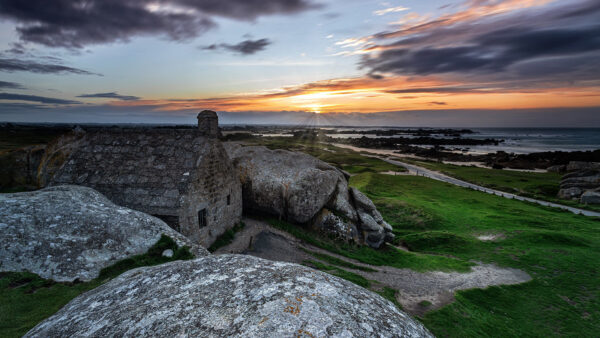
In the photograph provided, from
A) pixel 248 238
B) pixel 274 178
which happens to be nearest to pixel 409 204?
pixel 274 178

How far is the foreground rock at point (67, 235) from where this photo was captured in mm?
7977

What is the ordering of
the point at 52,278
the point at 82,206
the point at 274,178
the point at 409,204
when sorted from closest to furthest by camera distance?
1. the point at 52,278
2. the point at 82,206
3. the point at 274,178
4. the point at 409,204

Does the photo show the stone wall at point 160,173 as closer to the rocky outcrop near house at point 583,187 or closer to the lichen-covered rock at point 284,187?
the lichen-covered rock at point 284,187

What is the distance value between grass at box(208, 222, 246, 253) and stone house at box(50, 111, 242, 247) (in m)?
0.33

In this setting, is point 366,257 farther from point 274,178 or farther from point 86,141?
point 86,141

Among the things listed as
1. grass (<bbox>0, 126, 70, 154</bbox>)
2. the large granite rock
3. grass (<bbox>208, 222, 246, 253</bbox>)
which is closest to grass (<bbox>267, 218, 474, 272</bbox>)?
grass (<bbox>208, 222, 246, 253</bbox>)

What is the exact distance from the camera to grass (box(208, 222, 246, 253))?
17.0 meters

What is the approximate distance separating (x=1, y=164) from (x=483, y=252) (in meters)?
39.4

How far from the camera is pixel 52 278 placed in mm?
7758

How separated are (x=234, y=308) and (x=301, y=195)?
1910 cm

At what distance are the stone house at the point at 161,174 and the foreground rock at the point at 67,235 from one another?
3584 millimetres

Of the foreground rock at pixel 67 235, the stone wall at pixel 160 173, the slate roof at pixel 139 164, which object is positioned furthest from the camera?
the slate roof at pixel 139 164

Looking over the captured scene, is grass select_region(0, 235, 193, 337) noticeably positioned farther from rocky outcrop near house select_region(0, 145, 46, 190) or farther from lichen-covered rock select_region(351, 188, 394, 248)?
Result: lichen-covered rock select_region(351, 188, 394, 248)

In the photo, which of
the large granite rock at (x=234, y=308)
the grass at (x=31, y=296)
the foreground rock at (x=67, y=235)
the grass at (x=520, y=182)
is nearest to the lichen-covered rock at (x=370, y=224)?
the foreground rock at (x=67, y=235)
